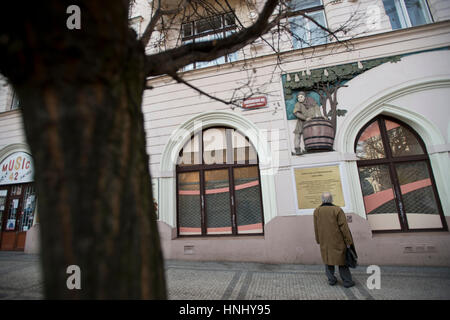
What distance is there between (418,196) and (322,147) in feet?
8.31

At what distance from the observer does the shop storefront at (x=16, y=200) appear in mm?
7176

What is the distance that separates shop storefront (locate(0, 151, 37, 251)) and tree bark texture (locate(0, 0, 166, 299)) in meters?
8.81

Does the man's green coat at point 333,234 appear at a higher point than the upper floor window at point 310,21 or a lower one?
lower

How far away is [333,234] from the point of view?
3420 millimetres

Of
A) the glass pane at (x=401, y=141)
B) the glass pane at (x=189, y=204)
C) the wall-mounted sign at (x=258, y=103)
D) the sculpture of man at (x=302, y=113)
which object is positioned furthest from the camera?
the glass pane at (x=189, y=204)

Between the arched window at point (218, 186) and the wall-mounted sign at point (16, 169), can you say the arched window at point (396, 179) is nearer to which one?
the arched window at point (218, 186)

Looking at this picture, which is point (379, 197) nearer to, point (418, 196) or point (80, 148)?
point (418, 196)

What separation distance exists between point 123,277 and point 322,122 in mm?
5106

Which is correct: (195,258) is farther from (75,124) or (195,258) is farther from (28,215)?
(28,215)

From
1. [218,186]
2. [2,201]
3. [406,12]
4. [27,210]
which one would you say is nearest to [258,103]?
[218,186]

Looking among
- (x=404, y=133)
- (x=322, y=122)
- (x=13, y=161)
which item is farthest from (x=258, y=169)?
(x=13, y=161)

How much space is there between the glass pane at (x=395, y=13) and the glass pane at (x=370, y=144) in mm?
2748

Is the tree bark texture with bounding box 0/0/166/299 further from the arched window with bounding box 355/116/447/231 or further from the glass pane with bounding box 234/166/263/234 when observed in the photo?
the arched window with bounding box 355/116/447/231

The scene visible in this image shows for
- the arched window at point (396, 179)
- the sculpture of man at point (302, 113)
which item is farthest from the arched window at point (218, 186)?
the arched window at point (396, 179)
